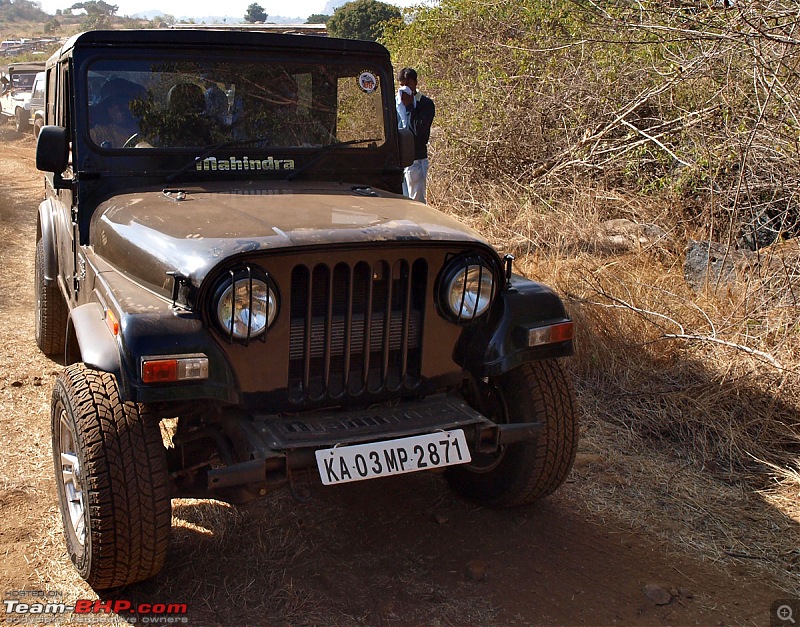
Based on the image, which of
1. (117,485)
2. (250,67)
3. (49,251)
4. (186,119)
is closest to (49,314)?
(49,251)

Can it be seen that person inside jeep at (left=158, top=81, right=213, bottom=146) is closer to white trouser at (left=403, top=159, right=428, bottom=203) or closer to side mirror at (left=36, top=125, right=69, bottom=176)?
side mirror at (left=36, top=125, right=69, bottom=176)

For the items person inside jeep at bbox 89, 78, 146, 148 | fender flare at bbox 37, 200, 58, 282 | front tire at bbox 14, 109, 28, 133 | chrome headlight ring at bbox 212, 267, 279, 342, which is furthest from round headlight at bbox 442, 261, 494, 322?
front tire at bbox 14, 109, 28, 133

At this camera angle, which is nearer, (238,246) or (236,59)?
(238,246)

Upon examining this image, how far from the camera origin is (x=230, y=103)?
417 cm

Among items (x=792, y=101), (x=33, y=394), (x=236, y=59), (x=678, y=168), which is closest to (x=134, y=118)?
(x=236, y=59)

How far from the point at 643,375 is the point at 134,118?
10.8 feet

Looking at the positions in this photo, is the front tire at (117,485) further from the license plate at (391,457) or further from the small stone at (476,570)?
the small stone at (476,570)

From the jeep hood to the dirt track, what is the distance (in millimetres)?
1176

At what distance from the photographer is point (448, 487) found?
13.8 ft

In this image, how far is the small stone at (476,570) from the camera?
3.44 meters

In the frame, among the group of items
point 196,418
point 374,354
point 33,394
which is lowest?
point 33,394

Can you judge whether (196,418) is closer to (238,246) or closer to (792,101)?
(238,246)

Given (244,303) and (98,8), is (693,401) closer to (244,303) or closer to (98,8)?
Answer: (244,303)

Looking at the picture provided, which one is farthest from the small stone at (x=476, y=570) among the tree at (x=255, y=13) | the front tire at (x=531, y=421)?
the tree at (x=255, y=13)
